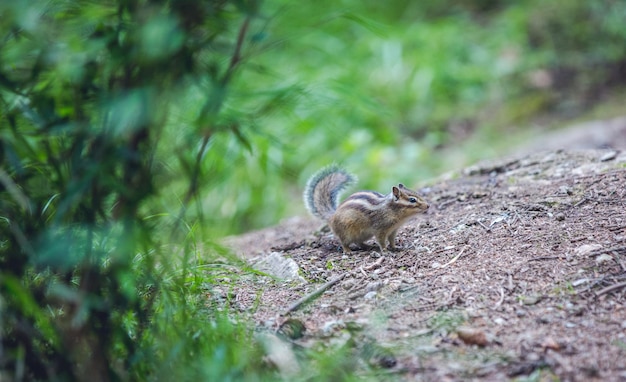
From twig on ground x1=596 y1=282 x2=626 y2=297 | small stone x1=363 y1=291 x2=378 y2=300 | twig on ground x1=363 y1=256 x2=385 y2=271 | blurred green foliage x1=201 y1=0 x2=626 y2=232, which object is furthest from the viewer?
blurred green foliage x1=201 y1=0 x2=626 y2=232

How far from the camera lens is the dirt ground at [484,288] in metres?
2.49

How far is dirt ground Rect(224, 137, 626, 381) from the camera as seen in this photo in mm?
2492

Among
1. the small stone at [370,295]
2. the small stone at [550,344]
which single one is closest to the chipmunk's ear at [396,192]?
the small stone at [370,295]

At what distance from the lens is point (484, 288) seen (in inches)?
117

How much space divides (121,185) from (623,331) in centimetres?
179

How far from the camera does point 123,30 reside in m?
2.27

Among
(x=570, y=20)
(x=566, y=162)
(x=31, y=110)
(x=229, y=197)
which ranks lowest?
(x=229, y=197)

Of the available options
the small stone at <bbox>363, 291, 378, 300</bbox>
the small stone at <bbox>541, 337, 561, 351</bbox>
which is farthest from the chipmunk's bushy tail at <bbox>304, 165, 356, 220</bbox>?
the small stone at <bbox>541, 337, 561, 351</bbox>

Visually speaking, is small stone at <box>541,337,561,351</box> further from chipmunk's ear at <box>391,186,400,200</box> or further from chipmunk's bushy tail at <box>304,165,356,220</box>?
chipmunk's bushy tail at <box>304,165,356,220</box>

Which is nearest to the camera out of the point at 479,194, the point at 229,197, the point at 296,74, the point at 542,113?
the point at 479,194

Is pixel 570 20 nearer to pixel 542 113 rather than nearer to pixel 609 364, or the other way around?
pixel 542 113

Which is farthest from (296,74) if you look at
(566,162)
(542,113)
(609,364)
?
(609,364)

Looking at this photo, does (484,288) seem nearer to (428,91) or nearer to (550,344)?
(550,344)

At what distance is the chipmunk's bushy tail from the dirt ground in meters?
0.18
